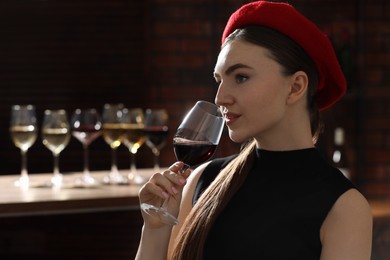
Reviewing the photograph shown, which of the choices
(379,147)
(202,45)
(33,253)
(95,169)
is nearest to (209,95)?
(202,45)

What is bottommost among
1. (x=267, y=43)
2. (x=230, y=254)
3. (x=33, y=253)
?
(x=33, y=253)

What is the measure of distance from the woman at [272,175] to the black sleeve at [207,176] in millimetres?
46

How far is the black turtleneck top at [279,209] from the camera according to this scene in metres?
1.53

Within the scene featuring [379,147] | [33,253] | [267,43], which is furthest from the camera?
[379,147]

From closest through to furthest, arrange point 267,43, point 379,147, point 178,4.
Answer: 1. point 267,43
2. point 178,4
3. point 379,147

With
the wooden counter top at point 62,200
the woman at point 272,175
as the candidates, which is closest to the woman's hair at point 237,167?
the woman at point 272,175

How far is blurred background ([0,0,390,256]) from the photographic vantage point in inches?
171

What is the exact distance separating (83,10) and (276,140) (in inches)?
116

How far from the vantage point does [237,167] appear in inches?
65.6

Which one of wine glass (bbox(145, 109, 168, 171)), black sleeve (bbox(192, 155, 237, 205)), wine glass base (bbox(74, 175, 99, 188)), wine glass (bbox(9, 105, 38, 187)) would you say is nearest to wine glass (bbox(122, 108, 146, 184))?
wine glass (bbox(145, 109, 168, 171))

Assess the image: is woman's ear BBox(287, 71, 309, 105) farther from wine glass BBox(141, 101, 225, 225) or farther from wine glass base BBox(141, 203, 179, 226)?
wine glass base BBox(141, 203, 179, 226)

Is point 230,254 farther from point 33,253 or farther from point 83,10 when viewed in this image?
point 83,10

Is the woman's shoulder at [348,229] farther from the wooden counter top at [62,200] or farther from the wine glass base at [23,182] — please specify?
the wine glass base at [23,182]

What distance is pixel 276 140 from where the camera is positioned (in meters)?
1.61
